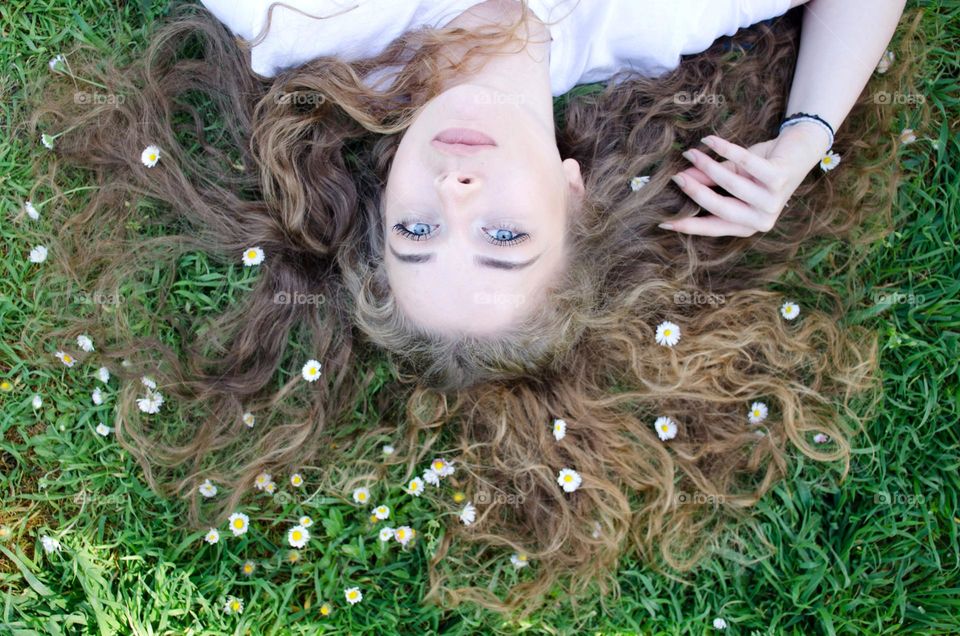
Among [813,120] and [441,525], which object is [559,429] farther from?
[813,120]

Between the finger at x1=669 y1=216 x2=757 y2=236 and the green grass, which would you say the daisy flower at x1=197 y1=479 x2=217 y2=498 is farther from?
the finger at x1=669 y1=216 x2=757 y2=236

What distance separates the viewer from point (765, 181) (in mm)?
3168

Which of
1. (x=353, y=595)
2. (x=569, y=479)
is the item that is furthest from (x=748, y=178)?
(x=353, y=595)

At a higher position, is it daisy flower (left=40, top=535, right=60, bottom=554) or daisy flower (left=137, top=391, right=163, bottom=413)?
daisy flower (left=137, top=391, right=163, bottom=413)

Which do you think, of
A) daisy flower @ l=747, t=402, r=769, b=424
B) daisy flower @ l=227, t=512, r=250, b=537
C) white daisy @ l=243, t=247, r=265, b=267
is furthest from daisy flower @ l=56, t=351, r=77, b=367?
daisy flower @ l=747, t=402, r=769, b=424

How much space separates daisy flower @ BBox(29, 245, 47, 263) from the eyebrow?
6.54 ft

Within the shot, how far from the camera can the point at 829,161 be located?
3473 millimetres

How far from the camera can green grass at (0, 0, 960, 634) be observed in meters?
3.44

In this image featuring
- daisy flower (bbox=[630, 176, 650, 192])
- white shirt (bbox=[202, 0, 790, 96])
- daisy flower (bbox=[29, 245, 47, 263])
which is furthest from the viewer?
daisy flower (bbox=[29, 245, 47, 263])

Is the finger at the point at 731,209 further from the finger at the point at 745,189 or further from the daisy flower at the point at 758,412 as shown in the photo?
the daisy flower at the point at 758,412

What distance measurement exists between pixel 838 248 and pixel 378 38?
2.37m

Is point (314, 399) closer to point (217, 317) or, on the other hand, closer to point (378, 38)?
point (217, 317)

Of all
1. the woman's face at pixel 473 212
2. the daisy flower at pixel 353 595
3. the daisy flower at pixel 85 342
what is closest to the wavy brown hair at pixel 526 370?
the daisy flower at pixel 85 342

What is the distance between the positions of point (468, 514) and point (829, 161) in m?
2.39
